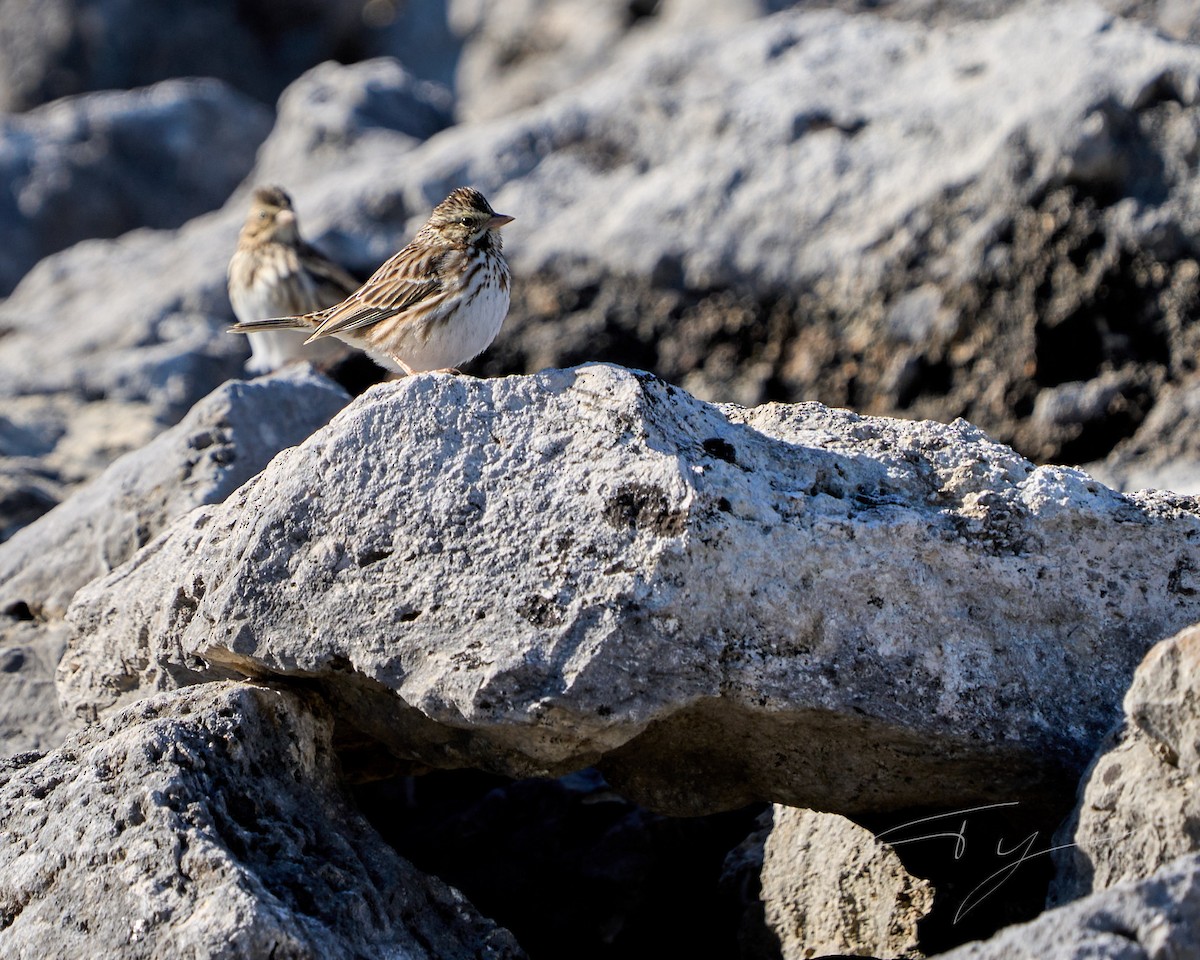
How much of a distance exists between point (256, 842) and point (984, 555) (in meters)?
2.21

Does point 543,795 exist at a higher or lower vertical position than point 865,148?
lower

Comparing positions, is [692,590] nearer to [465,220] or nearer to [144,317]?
[465,220]

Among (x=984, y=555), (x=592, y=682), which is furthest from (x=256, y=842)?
(x=984, y=555)

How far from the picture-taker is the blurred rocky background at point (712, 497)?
4.28 metres

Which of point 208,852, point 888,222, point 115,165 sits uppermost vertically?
point 115,165

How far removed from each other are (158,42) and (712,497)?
63.8 ft

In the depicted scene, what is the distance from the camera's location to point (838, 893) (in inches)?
204

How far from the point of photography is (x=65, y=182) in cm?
1647

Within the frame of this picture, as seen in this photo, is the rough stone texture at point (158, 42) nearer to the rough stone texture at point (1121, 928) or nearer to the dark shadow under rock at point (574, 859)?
the dark shadow under rock at point (574, 859)

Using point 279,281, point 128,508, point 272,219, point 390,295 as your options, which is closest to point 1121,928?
point 390,295

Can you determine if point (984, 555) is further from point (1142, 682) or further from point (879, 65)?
point (879, 65)

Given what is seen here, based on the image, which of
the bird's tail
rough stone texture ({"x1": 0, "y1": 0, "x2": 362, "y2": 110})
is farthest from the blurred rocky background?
rough stone texture ({"x1": 0, "y1": 0, "x2": 362, "y2": 110})

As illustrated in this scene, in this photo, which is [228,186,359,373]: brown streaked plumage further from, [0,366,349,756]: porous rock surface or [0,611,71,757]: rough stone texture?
[0,611,71,757]: rough stone texture

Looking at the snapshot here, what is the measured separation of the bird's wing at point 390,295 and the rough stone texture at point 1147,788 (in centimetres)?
361
